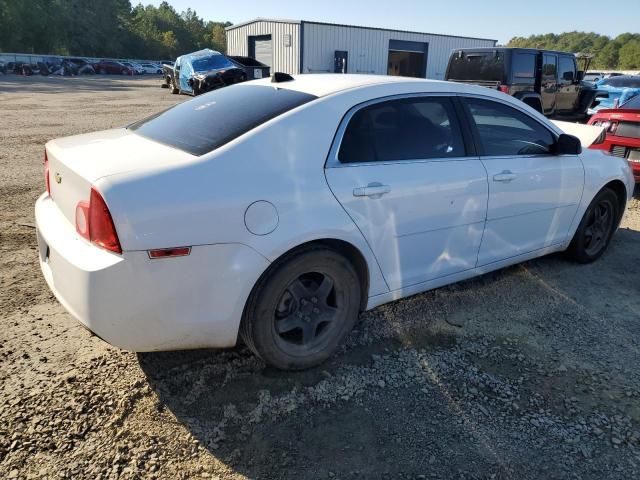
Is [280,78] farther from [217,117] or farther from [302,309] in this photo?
[302,309]

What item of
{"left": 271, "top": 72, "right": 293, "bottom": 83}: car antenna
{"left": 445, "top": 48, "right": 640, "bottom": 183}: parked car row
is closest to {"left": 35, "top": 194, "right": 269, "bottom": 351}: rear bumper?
{"left": 271, "top": 72, "right": 293, "bottom": 83}: car antenna

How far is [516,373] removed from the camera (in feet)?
9.36

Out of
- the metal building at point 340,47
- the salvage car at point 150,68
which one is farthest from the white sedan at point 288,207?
the salvage car at point 150,68

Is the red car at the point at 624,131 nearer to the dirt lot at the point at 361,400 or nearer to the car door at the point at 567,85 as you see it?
the dirt lot at the point at 361,400

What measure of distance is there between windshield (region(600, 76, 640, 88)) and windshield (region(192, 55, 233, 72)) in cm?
1306

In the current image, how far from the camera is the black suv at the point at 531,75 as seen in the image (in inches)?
431

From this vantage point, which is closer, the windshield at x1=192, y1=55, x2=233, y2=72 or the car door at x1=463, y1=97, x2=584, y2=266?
the car door at x1=463, y1=97, x2=584, y2=266

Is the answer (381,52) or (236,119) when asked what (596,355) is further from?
(381,52)

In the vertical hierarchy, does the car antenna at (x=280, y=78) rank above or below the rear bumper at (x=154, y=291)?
above

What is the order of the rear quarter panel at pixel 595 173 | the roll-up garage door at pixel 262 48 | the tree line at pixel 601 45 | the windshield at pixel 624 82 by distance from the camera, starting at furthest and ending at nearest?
the tree line at pixel 601 45 → the roll-up garage door at pixel 262 48 → the windshield at pixel 624 82 → the rear quarter panel at pixel 595 173

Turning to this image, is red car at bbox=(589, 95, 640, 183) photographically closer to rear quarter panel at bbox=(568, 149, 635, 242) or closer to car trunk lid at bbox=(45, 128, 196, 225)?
rear quarter panel at bbox=(568, 149, 635, 242)

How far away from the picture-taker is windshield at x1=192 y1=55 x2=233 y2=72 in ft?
62.0

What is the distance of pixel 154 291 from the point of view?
7.16 ft

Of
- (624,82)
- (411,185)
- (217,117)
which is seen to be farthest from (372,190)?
(624,82)
